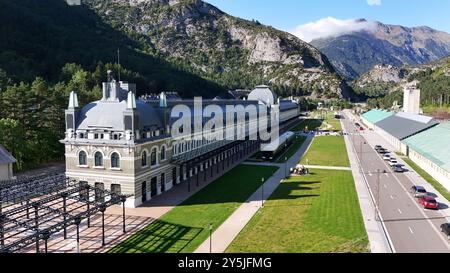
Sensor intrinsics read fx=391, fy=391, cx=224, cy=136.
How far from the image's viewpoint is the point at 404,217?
45.0 meters

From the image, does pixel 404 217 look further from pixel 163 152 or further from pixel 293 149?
pixel 293 149

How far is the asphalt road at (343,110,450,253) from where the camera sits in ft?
120

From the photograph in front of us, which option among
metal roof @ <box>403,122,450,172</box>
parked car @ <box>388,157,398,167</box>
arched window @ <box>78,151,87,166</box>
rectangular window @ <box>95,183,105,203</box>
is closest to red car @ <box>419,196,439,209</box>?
metal roof @ <box>403,122,450,172</box>

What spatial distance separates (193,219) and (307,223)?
1278 centimetres

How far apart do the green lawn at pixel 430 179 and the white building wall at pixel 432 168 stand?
52 centimetres

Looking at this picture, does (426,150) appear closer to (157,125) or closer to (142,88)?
(157,125)

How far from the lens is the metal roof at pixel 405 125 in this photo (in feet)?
315

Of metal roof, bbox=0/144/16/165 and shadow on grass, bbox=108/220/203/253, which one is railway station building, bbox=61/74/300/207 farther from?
metal roof, bbox=0/144/16/165

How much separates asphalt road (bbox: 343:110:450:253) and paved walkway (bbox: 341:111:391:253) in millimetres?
787

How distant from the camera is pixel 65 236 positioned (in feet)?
125

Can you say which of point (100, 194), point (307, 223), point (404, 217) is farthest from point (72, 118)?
point (404, 217)

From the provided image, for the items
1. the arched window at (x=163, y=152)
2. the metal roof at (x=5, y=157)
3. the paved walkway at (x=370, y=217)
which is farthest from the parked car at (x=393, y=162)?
the metal roof at (x=5, y=157)

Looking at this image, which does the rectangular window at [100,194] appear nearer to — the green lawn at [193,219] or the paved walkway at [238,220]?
the green lawn at [193,219]
